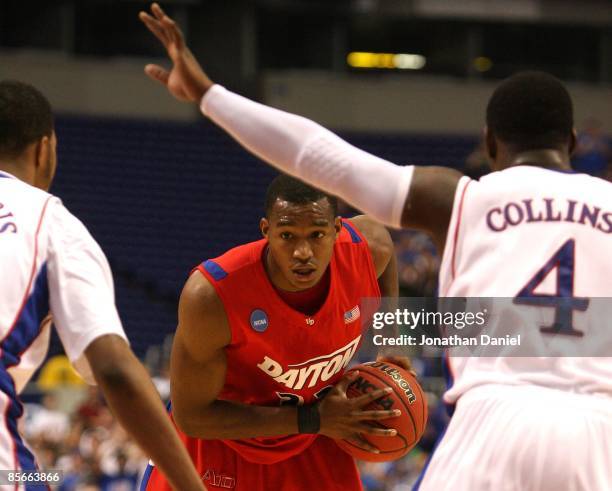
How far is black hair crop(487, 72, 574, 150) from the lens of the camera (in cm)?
285

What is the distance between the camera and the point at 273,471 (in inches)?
180

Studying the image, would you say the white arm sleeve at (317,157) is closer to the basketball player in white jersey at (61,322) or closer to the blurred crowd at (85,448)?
the basketball player in white jersey at (61,322)

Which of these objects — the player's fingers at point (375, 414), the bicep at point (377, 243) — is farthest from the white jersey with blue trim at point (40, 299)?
the bicep at point (377, 243)

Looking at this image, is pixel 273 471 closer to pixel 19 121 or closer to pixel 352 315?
pixel 352 315

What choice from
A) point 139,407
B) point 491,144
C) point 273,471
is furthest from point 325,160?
point 273,471

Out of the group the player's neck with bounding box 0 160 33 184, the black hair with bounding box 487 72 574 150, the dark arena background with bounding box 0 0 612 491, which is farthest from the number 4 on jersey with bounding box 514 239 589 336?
the dark arena background with bounding box 0 0 612 491

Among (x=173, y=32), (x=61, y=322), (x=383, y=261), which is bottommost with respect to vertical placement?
(x=383, y=261)

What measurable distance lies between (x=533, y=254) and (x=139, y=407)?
1.06 metres

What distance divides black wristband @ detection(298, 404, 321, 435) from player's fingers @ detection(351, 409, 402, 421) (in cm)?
15

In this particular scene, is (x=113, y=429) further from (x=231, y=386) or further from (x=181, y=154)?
(x=181, y=154)

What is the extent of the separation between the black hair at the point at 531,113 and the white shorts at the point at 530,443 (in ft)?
2.17

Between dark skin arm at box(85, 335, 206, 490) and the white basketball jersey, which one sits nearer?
dark skin arm at box(85, 335, 206, 490)

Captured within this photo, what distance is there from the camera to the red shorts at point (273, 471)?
179 inches

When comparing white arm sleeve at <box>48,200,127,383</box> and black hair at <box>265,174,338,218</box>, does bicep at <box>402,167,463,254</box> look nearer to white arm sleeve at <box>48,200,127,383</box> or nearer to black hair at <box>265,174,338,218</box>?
white arm sleeve at <box>48,200,127,383</box>
